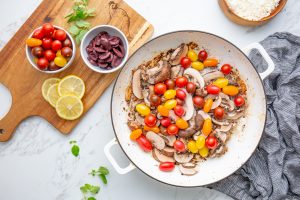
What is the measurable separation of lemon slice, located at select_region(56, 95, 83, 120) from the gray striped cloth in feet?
2.54

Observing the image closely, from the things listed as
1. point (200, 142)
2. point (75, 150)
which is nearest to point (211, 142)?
point (200, 142)

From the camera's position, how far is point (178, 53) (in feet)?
6.43

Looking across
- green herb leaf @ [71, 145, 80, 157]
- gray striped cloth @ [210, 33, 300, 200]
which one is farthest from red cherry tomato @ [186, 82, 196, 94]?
green herb leaf @ [71, 145, 80, 157]

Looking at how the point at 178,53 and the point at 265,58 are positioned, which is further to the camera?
the point at 178,53

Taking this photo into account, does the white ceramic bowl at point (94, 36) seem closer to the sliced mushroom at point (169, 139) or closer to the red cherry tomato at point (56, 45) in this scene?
the red cherry tomato at point (56, 45)

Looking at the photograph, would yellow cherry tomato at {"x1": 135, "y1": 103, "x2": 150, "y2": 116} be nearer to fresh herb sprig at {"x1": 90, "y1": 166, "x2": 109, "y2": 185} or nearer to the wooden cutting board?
the wooden cutting board

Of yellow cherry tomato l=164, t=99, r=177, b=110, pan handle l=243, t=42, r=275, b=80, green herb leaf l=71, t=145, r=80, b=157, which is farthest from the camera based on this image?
green herb leaf l=71, t=145, r=80, b=157

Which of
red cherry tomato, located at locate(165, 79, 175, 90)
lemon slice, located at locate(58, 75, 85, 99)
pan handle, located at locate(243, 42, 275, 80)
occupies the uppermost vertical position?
pan handle, located at locate(243, 42, 275, 80)

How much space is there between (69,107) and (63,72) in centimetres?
18

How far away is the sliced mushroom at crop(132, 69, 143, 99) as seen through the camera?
6.39ft

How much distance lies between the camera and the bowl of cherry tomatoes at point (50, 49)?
1.87m

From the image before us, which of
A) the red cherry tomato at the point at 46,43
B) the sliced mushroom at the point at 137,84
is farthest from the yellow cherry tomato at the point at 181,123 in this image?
the red cherry tomato at the point at 46,43

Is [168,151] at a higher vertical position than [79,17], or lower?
lower

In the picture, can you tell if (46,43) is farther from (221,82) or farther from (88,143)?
(221,82)
